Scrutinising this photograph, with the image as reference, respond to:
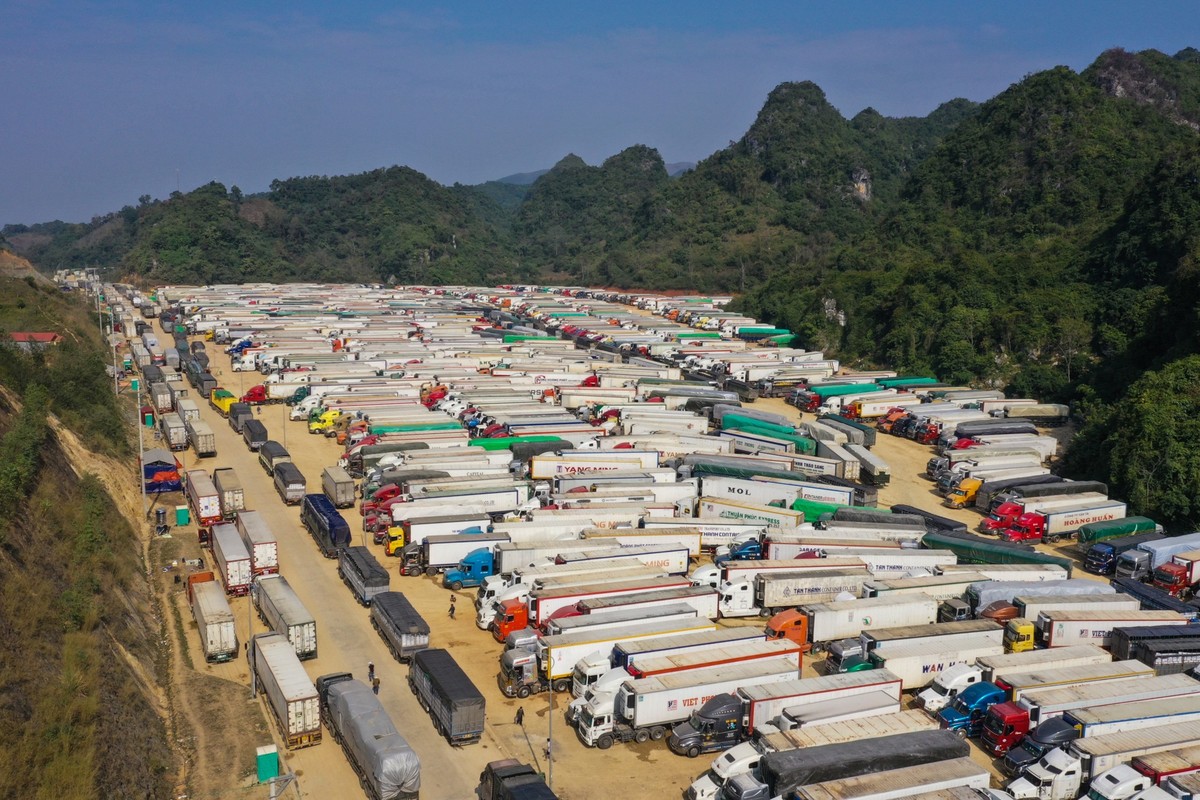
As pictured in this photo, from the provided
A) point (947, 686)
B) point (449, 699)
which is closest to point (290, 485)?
point (449, 699)

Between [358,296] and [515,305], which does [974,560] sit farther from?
[358,296]

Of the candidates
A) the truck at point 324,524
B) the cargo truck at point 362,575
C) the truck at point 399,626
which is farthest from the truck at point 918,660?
the truck at point 324,524

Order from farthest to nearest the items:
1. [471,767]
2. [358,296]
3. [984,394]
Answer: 1. [358,296]
2. [984,394]
3. [471,767]

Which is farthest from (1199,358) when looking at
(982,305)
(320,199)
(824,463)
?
(320,199)

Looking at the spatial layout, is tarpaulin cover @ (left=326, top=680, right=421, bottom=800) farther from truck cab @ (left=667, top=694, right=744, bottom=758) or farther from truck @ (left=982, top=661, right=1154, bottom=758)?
truck @ (left=982, top=661, right=1154, bottom=758)

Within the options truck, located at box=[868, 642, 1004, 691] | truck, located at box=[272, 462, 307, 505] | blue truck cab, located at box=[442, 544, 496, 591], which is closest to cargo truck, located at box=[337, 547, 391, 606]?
blue truck cab, located at box=[442, 544, 496, 591]

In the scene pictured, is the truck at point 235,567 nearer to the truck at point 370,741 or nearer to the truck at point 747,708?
the truck at point 370,741
